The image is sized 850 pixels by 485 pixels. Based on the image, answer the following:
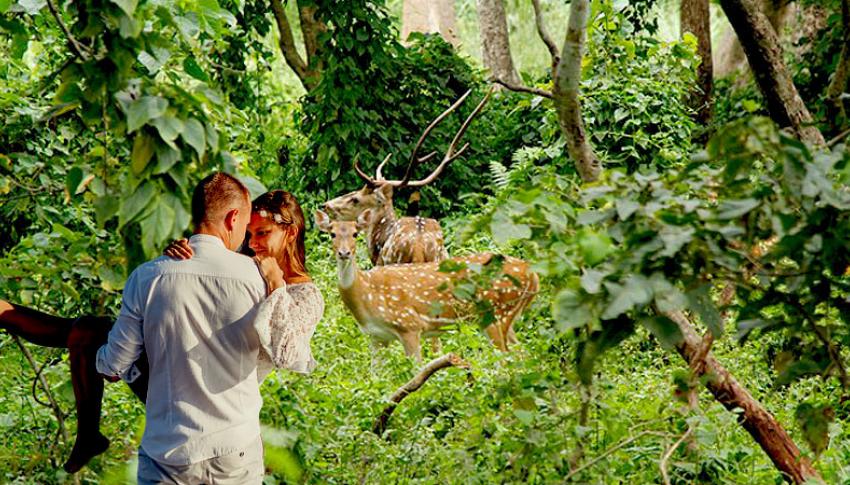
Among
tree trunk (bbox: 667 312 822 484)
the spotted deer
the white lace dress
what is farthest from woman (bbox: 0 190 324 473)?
the spotted deer

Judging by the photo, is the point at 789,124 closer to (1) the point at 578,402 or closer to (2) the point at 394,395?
(1) the point at 578,402

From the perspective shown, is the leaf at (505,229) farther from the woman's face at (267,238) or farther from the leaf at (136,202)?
the leaf at (136,202)

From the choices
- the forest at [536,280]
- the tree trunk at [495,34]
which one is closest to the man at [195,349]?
the forest at [536,280]

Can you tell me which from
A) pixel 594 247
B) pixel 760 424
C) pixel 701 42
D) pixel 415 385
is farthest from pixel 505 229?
pixel 701 42

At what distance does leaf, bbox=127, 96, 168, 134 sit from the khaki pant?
0.89m

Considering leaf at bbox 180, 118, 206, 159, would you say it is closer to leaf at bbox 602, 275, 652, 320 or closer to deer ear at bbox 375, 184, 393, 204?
leaf at bbox 602, 275, 652, 320

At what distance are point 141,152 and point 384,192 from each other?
5765 millimetres

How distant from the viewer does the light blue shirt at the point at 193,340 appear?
3.32 m

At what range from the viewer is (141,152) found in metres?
3.42

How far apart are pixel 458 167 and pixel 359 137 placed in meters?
1.12

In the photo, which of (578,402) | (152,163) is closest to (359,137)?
(578,402)

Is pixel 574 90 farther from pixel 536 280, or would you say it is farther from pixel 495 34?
pixel 495 34

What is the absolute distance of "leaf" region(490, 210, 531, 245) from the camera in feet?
10.4

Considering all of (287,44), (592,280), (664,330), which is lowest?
(664,330)
